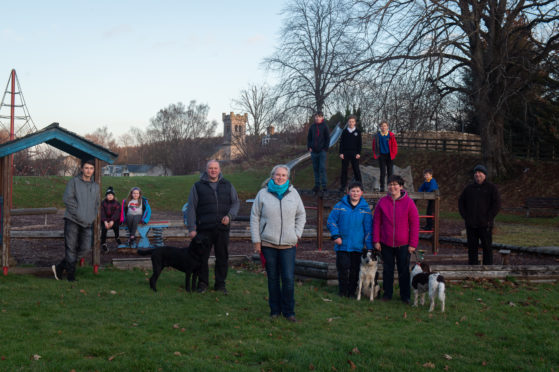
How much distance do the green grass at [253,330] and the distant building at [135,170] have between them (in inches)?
1996

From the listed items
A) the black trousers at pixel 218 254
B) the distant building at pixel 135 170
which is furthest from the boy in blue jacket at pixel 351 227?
the distant building at pixel 135 170

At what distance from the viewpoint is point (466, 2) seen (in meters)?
22.3

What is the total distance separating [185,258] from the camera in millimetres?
8031

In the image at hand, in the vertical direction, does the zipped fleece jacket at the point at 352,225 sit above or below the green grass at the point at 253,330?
above

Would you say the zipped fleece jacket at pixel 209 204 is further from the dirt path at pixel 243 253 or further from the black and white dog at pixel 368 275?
the dirt path at pixel 243 253

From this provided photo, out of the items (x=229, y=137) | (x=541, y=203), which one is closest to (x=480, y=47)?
(x=541, y=203)

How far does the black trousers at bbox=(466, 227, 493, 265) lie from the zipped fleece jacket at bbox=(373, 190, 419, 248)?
2710mm

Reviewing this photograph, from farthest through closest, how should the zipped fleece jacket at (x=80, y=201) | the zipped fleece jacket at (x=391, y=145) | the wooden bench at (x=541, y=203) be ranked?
the wooden bench at (x=541, y=203) → the zipped fleece jacket at (x=391, y=145) → the zipped fleece jacket at (x=80, y=201)

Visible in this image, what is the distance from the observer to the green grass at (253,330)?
4.89m

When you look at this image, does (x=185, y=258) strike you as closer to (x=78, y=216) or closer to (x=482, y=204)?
(x=78, y=216)

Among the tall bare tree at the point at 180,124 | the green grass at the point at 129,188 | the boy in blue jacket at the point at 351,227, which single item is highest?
the tall bare tree at the point at 180,124

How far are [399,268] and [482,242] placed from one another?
117 inches

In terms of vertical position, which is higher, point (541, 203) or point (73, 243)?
point (541, 203)

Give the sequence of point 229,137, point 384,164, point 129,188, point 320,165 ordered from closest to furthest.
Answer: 1. point 320,165
2. point 384,164
3. point 129,188
4. point 229,137
